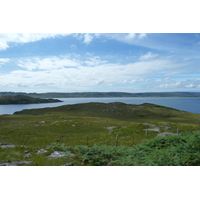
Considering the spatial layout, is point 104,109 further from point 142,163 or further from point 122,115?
point 142,163

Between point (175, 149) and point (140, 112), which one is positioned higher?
point (175, 149)

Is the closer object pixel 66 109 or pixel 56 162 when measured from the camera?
pixel 56 162

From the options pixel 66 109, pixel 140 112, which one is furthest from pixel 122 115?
pixel 66 109

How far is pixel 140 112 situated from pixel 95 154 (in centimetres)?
10284

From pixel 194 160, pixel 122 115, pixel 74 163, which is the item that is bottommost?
pixel 122 115

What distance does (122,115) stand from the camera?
104688 millimetres

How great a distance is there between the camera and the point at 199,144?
13.4 meters

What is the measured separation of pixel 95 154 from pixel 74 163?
2078mm
